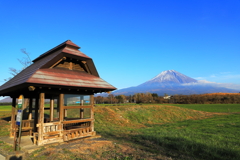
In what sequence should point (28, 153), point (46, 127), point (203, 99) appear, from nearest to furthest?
point (28, 153)
point (46, 127)
point (203, 99)

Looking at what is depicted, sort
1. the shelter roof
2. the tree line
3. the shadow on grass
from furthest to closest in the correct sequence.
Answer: the tree line
the shelter roof
the shadow on grass

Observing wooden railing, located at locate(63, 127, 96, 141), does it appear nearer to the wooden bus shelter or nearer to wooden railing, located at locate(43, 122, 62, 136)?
the wooden bus shelter

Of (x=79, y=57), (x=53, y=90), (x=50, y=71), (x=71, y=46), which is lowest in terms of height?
(x=53, y=90)

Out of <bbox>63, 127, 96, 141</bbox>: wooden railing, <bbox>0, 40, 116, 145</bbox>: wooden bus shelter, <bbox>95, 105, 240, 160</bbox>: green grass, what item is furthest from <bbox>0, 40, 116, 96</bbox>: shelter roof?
<bbox>95, 105, 240, 160</bbox>: green grass

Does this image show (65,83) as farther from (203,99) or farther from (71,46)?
(203,99)

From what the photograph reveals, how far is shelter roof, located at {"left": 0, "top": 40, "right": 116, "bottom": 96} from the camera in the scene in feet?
25.8

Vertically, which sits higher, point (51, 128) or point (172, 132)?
point (51, 128)

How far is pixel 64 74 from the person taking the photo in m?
9.41

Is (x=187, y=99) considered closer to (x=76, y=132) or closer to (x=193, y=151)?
(x=193, y=151)

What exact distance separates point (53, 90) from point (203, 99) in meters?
75.5

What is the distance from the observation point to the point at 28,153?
7062 millimetres

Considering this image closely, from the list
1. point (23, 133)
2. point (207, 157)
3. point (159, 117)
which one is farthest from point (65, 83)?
point (159, 117)

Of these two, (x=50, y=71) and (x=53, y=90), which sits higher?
(x=50, y=71)

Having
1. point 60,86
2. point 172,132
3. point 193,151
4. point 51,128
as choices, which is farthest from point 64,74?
point 172,132
